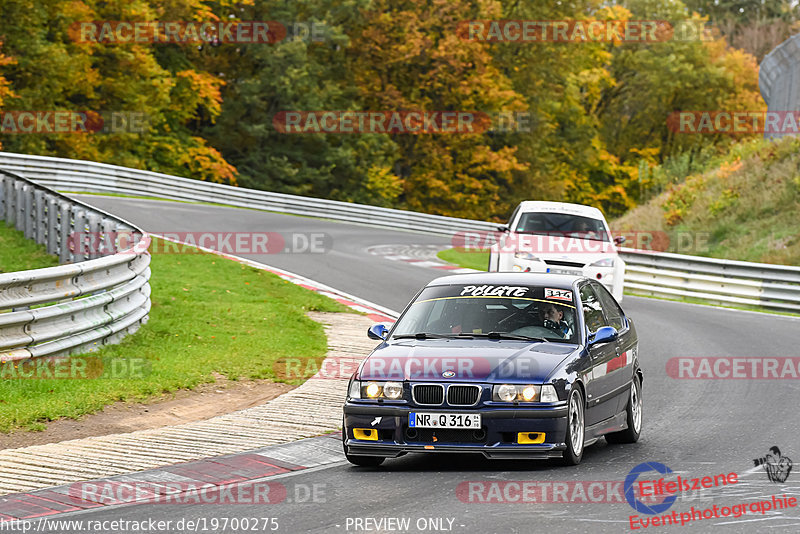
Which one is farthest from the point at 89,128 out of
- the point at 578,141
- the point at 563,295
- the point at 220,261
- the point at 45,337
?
the point at 563,295

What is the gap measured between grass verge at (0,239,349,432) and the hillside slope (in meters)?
14.6

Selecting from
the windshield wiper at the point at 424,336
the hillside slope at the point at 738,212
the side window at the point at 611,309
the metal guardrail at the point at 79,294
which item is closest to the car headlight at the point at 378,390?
the windshield wiper at the point at 424,336

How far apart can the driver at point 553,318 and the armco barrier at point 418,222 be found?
50.3 ft

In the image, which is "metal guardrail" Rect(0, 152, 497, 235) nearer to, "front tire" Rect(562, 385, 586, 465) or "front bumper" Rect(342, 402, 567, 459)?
"front bumper" Rect(342, 402, 567, 459)

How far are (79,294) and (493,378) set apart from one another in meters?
5.47

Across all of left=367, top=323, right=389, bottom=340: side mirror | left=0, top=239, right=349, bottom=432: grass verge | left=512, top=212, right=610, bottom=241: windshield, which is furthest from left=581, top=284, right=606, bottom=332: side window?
left=512, top=212, right=610, bottom=241: windshield

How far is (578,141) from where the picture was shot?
67.1 metres

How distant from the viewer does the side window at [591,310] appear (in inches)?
384

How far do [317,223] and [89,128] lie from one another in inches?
577

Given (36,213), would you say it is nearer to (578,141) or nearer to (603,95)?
(578,141)

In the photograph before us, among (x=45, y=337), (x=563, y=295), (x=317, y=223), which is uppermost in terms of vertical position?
(x=563, y=295)

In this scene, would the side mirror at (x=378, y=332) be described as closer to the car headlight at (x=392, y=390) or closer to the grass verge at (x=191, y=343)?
the car headlight at (x=392, y=390)

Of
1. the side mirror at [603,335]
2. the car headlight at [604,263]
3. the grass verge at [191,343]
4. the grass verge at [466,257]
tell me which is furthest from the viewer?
the grass verge at [466,257]

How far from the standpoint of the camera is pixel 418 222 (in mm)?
41250
